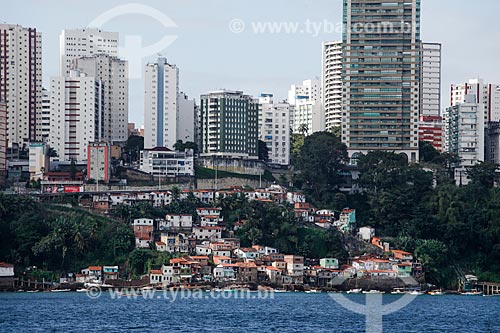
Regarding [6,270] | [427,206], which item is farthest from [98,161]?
[427,206]

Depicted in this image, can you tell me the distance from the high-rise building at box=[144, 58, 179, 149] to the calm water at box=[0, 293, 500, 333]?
116ft

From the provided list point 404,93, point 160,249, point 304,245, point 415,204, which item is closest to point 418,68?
point 404,93

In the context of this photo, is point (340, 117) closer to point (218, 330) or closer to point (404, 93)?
point (404, 93)

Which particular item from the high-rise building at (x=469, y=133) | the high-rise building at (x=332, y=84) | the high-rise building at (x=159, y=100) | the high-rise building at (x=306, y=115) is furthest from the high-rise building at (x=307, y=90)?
the high-rise building at (x=159, y=100)

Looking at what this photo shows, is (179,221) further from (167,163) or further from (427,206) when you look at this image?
(427,206)

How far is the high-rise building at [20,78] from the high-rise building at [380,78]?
32.4m

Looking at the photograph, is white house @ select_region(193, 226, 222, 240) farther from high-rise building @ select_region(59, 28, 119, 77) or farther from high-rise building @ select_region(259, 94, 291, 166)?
high-rise building @ select_region(59, 28, 119, 77)

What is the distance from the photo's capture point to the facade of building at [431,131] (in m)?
140

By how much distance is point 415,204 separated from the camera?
104 meters

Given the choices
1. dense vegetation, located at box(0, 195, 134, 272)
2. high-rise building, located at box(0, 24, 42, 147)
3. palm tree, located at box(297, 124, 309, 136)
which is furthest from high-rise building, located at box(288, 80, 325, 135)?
dense vegetation, located at box(0, 195, 134, 272)

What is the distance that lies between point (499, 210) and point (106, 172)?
34.0 m

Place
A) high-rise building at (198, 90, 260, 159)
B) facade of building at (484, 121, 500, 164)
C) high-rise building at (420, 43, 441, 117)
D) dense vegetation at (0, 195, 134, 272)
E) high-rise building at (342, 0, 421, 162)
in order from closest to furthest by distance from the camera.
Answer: dense vegetation at (0, 195, 134, 272), high-rise building at (198, 90, 260, 159), high-rise building at (342, 0, 421, 162), facade of building at (484, 121, 500, 164), high-rise building at (420, 43, 441, 117)

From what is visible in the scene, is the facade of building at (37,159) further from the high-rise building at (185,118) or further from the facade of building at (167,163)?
the high-rise building at (185,118)

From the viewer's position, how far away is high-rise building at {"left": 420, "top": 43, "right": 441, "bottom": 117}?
15500cm
